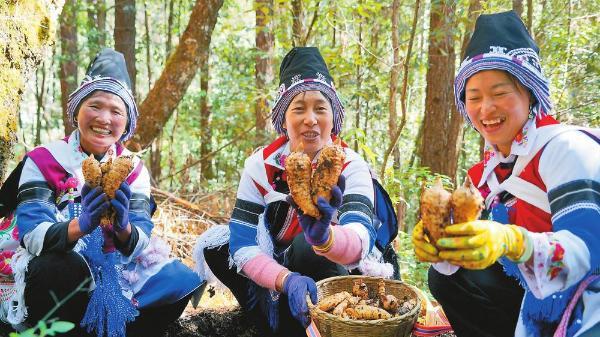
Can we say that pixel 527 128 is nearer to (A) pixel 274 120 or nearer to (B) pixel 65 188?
(A) pixel 274 120

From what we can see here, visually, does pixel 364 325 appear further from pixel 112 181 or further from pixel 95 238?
pixel 95 238

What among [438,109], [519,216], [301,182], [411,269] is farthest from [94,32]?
[519,216]

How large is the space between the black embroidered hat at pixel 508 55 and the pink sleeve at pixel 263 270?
119 cm

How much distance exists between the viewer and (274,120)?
2.69 m

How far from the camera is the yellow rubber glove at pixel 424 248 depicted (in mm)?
1636

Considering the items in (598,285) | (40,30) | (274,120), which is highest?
(40,30)

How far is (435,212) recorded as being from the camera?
161 cm

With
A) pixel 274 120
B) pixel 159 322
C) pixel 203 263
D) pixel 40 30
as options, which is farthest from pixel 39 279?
pixel 40 30

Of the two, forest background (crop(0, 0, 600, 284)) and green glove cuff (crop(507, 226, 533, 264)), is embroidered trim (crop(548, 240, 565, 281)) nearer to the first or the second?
green glove cuff (crop(507, 226, 533, 264))

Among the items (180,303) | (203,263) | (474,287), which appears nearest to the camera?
(474,287)

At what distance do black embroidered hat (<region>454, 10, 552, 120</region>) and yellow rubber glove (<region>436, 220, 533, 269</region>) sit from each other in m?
0.68

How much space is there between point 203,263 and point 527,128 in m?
1.85

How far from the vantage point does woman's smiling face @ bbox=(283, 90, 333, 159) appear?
246 cm

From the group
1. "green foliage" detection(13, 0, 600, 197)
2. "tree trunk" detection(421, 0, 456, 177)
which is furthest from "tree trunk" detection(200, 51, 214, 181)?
"tree trunk" detection(421, 0, 456, 177)
